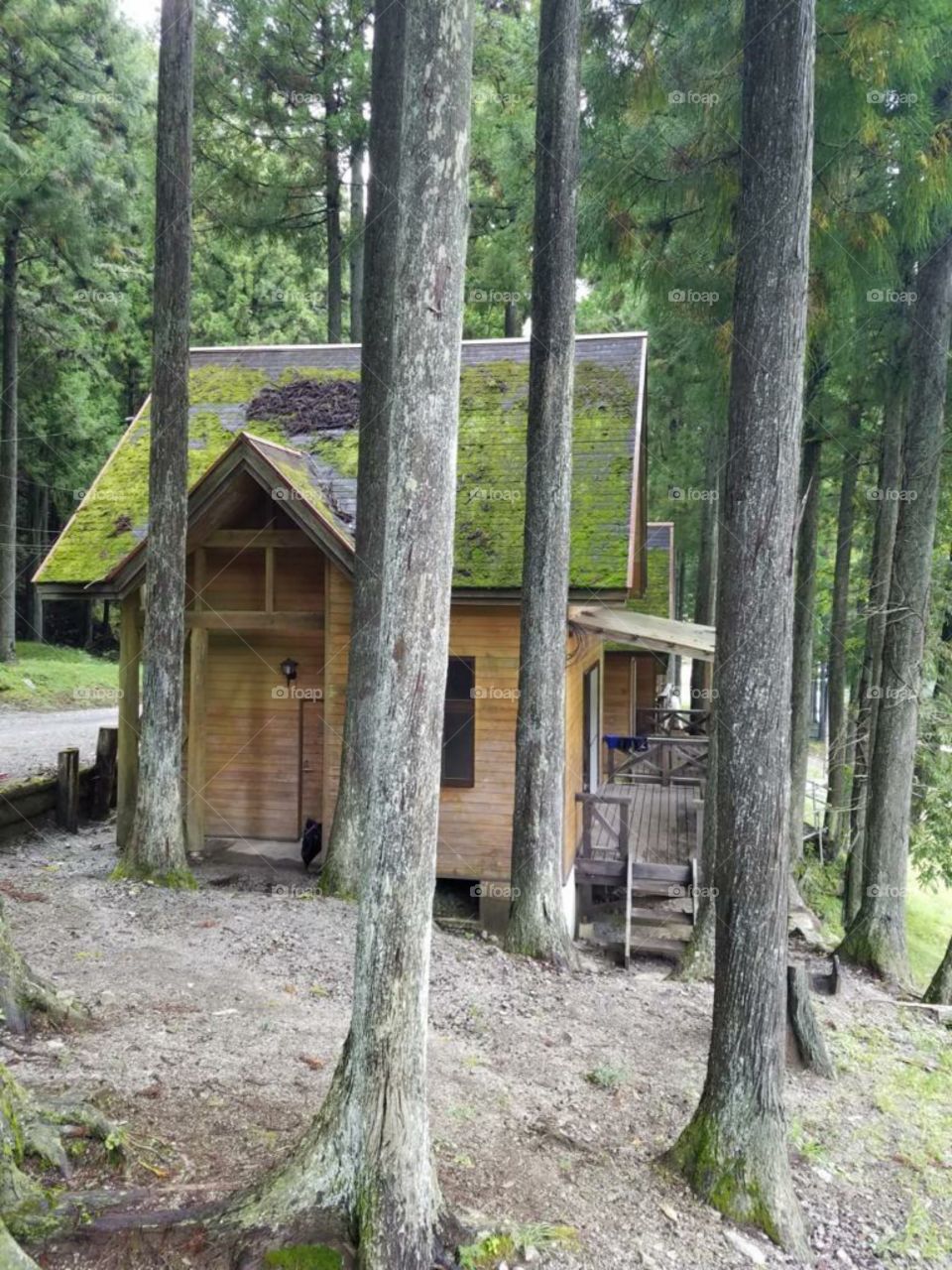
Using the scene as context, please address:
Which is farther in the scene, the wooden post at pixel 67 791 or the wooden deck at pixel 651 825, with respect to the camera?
the wooden deck at pixel 651 825

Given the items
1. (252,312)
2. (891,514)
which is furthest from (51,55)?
(891,514)

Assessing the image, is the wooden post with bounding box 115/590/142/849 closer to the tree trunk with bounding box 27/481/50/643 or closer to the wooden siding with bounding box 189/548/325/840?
the wooden siding with bounding box 189/548/325/840

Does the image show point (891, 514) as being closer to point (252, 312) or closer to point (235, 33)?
point (235, 33)

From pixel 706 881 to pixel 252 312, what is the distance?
23442 millimetres

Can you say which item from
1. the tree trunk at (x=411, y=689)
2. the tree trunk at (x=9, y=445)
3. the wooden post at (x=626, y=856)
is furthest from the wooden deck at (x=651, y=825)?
the tree trunk at (x=9, y=445)

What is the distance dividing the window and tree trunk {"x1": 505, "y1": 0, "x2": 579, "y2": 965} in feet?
6.99

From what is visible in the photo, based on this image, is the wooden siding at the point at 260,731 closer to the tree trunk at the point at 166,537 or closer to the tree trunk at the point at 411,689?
the tree trunk at the point at 166,537

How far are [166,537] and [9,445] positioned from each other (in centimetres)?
1437

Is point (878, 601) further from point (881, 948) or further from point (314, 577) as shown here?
point (314, 577)

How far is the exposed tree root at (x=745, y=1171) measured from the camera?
415 centimetres

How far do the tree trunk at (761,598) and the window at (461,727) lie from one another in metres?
5.72

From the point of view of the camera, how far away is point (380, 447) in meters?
8.57

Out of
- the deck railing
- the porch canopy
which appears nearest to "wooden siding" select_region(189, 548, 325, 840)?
the porch canopy

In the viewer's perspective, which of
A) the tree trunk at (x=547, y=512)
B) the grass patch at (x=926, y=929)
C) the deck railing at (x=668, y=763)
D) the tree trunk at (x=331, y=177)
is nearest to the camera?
the tree trunk at (x=547, y=512)
